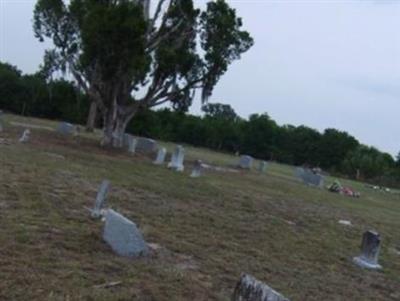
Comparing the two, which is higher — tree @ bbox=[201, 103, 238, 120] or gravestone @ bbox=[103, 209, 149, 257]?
tree @ bbox=[201, 103, 238, 120]

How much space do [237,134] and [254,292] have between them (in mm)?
70697

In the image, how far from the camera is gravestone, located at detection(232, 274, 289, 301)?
11.5 ft

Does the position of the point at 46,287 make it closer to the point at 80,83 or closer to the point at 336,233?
the point at 336,233

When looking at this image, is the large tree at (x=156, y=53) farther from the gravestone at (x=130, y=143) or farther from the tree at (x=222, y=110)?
the tree at (x=222, y=110)

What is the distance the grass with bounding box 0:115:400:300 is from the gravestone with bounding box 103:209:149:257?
0.43ft

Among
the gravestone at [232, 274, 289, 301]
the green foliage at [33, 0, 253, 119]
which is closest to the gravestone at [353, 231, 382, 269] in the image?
the gravestone at [232, 274, 289, 301]

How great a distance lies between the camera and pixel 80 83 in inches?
1062

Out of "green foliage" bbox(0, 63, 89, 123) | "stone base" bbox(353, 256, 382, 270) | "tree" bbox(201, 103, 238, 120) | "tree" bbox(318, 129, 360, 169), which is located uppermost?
"tree" bbox(201, 103, 238, 120)

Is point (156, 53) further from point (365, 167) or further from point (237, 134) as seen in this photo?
point (237, 134)

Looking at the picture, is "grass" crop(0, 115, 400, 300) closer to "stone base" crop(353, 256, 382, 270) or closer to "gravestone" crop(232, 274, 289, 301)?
"stone base" crop(353, 256, 382, 270)

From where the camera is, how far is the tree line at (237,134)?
2368 inches

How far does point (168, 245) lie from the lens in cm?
758

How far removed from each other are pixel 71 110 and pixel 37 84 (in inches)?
193

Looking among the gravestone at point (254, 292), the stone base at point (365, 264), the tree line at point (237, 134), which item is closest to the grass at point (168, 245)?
the stone base at point (365, 264)
